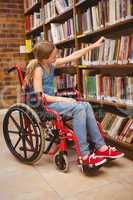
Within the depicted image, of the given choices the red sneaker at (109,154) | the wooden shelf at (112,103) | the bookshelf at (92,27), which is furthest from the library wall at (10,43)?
the red sneaker at (109,154)

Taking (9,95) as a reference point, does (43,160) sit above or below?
below

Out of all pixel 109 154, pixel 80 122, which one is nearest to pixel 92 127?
pixel 80 122

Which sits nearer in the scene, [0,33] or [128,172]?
[128,172]

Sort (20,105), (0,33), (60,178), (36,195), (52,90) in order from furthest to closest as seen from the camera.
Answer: (0,33) → (52,90) → (20,105) → (60,178) → (36,195)

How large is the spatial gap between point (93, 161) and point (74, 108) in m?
0.42

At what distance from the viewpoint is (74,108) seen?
6.79 ft

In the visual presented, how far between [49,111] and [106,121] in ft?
2.57

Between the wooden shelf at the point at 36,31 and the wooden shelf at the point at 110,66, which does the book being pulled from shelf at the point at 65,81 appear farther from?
the wooden shelf at the point at 36,31

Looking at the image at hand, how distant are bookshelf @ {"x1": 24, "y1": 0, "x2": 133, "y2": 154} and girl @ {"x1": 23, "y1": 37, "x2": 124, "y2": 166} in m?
0.37

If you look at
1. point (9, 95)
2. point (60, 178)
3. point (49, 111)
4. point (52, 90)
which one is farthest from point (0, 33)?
point (60, 178)

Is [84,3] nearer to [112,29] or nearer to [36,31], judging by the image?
[112,29]

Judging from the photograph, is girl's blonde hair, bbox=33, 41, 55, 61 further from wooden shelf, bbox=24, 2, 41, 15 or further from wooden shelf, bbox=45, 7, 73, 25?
wooden shelf, bbox=24, 2, 41, 15

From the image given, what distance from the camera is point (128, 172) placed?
2061 mm

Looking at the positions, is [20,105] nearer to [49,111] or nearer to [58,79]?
[49,111]
